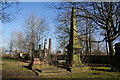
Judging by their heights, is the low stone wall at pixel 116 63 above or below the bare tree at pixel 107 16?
below

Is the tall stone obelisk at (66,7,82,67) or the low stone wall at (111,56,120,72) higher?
the tall stone obelisk at (66,7,82,67)

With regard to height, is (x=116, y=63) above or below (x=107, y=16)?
below

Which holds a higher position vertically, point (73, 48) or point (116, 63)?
point (73, 48)

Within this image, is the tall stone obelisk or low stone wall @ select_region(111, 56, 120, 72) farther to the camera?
the tall stone obelisk

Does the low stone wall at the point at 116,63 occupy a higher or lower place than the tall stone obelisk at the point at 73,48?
lower

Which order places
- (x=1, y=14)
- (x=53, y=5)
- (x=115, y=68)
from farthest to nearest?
(x=53, y=5), (x=115, y=68), (x=1, y=14)

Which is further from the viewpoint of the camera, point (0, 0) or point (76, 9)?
point (76, 9)

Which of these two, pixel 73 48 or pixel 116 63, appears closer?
pixel 116 63

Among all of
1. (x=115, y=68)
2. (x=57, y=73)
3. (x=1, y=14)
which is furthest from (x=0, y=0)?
(x=115, y=68)

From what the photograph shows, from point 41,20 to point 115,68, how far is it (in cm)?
2253

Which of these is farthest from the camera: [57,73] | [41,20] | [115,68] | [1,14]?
[41,20]

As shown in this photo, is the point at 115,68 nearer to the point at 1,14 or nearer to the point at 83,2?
the point at 83,2

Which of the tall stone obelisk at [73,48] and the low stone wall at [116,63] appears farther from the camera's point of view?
the tall stone obelisk at [73,48]

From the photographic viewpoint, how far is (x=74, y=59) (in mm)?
11477
